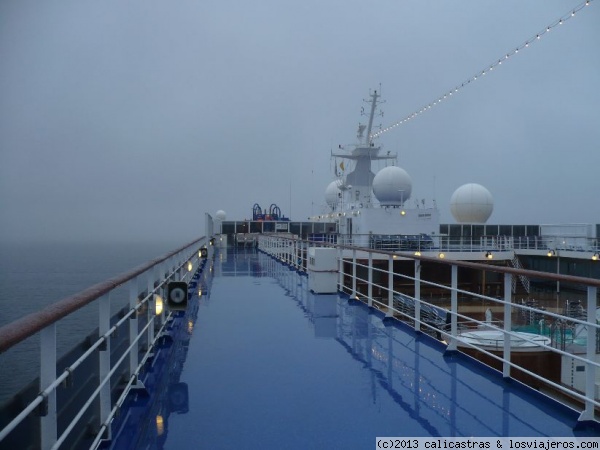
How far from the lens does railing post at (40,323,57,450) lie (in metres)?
1.74

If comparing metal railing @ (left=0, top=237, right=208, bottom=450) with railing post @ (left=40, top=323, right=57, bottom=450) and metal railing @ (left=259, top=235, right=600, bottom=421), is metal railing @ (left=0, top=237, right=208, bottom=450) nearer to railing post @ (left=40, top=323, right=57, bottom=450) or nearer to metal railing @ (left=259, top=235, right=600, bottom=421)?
railing post @ (left=40, top=323, right=57, bottom=450)

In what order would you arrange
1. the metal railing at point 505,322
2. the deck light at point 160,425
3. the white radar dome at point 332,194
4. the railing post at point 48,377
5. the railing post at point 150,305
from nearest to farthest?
1. the railing post at point 48,377
2. the deck light at point 160,425
3. the metal railing at point 505,322
4. the railing post at point 150,305
5. the white radar dome at point 332,194

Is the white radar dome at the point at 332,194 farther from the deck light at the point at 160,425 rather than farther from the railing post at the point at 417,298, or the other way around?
the deck light at the point at 160,425

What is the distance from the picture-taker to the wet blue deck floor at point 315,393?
2.79 m

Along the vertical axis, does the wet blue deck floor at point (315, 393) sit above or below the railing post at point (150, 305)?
below

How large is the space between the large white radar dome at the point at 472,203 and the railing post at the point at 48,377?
107 feet

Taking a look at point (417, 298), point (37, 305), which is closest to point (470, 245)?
point (417, 298)

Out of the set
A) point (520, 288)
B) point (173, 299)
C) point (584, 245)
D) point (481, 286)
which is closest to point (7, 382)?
point (173, 299)

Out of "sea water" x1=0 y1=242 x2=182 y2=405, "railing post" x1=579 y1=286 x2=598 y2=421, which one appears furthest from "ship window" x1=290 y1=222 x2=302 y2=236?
"railing post" x1=579 y1=286 x2=598 y2=421

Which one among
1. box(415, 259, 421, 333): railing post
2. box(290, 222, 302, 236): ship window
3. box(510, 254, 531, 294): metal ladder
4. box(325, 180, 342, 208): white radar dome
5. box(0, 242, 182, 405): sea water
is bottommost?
box(0, 242, 182, 405): sea water

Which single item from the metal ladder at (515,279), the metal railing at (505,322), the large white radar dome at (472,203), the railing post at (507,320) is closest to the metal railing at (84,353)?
the metal railing at (505,322)

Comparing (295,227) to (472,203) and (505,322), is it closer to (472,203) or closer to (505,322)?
(472,203)

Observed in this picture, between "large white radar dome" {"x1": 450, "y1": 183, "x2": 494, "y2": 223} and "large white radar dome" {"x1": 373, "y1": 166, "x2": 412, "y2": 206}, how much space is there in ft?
20.9

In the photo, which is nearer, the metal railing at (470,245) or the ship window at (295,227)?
the metal railing at (470,245)
